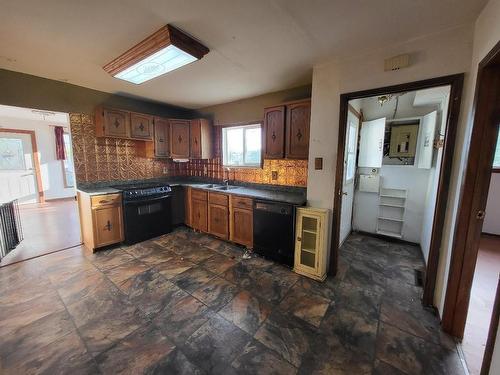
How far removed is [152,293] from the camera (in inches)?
85.0

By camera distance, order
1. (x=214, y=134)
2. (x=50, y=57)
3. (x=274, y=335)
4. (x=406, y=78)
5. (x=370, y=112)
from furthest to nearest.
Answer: (x=214, y=134)
(x=370, y=112)
(x=50, y=57)
(x=406, y=78)
(x=274, y=335)

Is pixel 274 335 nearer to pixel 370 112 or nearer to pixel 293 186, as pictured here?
pixel 293 186

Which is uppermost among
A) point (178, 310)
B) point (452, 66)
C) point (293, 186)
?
point (452, 66)

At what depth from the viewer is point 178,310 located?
193 centimetres

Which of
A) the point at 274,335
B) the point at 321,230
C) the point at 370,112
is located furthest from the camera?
the point at 370,112

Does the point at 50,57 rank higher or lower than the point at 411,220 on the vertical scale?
higher

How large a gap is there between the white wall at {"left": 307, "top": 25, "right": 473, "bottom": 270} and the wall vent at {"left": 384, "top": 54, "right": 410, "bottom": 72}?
39mm

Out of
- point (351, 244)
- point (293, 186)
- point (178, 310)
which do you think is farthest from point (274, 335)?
point (351, 244)

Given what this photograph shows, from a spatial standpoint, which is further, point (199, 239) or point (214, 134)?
point (214, 134)

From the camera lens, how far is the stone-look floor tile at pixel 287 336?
59.3 inches

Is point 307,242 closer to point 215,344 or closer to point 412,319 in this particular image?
point 412,319

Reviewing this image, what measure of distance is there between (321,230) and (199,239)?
2.11m

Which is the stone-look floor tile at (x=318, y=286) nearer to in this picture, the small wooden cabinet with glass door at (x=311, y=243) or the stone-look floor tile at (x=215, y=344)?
the small wooden cabinet with glass door at (x=311, y=243)

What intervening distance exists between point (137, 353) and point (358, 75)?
10.2ft
